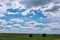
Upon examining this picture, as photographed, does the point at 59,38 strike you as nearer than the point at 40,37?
No

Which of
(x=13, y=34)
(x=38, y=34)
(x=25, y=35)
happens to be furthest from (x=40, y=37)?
(x=13, y=34)

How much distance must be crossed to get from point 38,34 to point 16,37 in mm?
2356

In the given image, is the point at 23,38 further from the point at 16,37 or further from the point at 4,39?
the point at 4,39

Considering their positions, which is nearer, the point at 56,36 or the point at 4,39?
→ the point at 4,39

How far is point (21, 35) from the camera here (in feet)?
54.6

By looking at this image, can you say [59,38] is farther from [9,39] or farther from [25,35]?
[9,39]

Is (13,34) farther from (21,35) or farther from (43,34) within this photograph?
(43,34)

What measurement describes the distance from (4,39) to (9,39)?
496 mm

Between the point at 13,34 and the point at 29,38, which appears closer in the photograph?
the point at 29,38

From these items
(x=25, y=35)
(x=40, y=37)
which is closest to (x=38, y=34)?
(x=40, y=37)

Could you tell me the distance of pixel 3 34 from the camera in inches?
640

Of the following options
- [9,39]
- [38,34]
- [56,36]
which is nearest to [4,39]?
[9,39]

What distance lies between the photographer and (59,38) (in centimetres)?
1662

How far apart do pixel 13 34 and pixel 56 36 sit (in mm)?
4570
